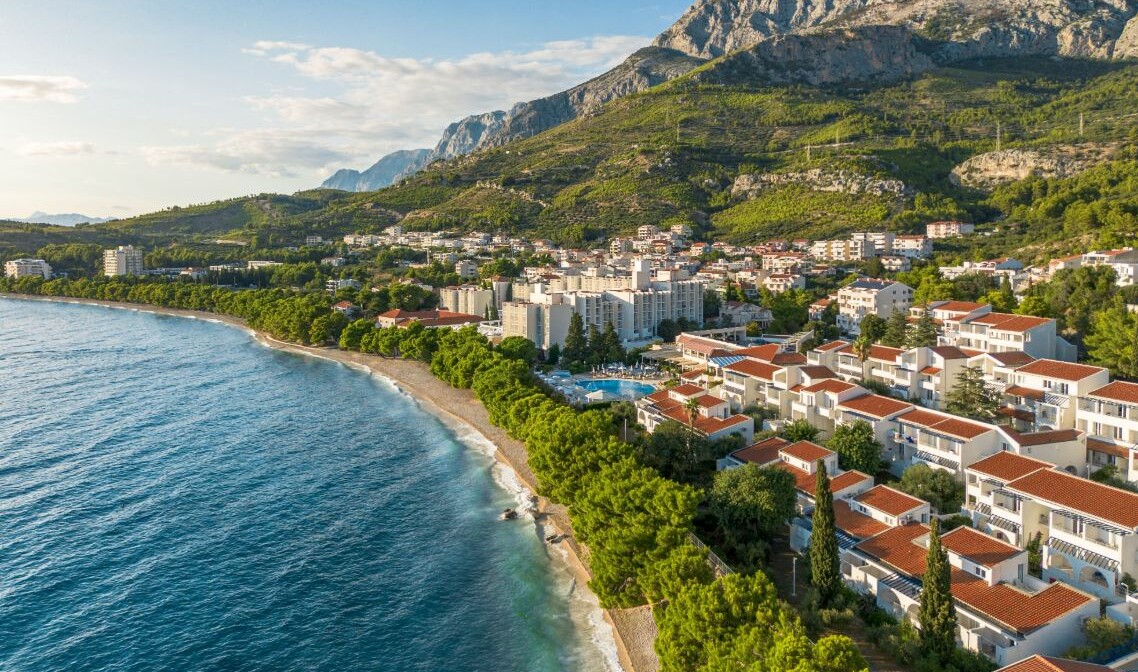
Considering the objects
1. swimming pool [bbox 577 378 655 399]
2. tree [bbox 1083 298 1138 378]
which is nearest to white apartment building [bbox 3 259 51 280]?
swimming pool [bbox 577 378 655 399]

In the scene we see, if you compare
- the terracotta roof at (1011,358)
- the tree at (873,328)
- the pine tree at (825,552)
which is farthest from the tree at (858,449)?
the tree at (873,328)

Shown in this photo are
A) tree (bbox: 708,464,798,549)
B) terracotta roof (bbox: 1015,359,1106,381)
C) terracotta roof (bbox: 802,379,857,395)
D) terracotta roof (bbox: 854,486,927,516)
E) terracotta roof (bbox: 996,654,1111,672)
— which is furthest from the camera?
terracotta roof (bbox: 802,379,857,395)

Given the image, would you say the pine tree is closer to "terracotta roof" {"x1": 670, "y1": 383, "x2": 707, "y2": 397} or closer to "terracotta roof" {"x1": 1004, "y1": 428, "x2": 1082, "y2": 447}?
"terracotta roof" {"x1": 1004, "y1": 428, "x2": 1082, "y2": 447}

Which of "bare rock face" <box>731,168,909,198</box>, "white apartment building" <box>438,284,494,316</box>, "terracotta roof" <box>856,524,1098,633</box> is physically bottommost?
"terracotta roof" <box>856,524,1098,633</box>

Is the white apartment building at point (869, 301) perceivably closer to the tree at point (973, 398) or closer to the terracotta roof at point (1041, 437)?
the tree at point (973, 398)

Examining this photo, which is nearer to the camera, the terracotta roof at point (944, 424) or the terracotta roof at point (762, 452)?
the terracotta roof at point (944, 424)

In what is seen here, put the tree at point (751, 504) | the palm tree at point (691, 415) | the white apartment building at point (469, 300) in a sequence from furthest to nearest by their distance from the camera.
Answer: the white apartment building at point (469, 300)
the palm tree at point (691, 415)
the tree at point (751, 504)

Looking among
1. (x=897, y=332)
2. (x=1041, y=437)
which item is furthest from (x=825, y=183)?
(x=1041, y=437)

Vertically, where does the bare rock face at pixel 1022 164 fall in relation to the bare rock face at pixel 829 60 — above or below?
below
